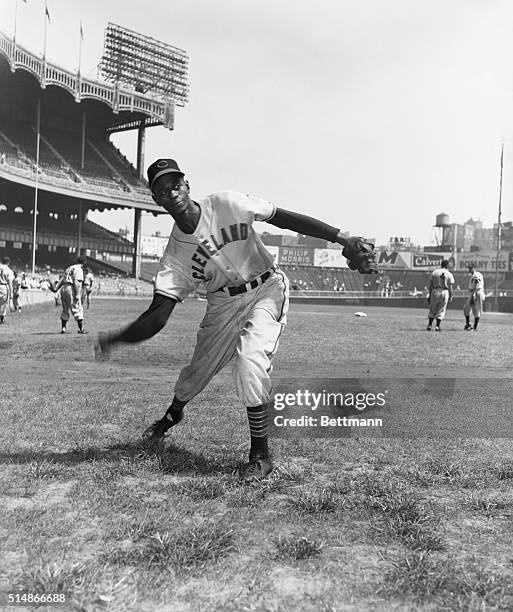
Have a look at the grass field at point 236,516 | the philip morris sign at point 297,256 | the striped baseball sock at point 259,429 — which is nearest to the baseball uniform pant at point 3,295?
the grass field at point 236,516

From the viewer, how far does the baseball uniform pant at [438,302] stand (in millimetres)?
14297

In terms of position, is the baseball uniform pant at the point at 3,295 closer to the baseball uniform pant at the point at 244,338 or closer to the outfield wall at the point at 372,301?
the baseball uniform pant at the point at 244,338

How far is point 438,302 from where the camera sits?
14508mm

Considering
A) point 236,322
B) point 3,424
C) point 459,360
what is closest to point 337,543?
point 236,322

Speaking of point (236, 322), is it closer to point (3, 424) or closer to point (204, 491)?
point (204, 491)

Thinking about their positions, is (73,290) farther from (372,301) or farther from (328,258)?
(328,258)

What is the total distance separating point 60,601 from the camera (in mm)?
1924

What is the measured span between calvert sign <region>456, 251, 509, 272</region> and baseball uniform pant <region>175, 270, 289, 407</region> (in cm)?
6927

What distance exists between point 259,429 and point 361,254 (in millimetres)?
1215

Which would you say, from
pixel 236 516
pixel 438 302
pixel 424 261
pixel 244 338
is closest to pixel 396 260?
pixel 424 261

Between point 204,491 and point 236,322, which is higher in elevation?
point 236,322

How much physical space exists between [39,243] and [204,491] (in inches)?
1905

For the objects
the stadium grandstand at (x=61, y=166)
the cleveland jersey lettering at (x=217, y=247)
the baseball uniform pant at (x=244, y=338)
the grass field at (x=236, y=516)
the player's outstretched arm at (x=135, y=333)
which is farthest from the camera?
the stadium grandstand at (x=61, y=166)

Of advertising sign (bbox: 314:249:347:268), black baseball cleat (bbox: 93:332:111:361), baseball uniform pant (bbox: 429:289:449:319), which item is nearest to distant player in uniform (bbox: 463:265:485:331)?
baseball uniform pant (bbox: 429:289:449:319)
